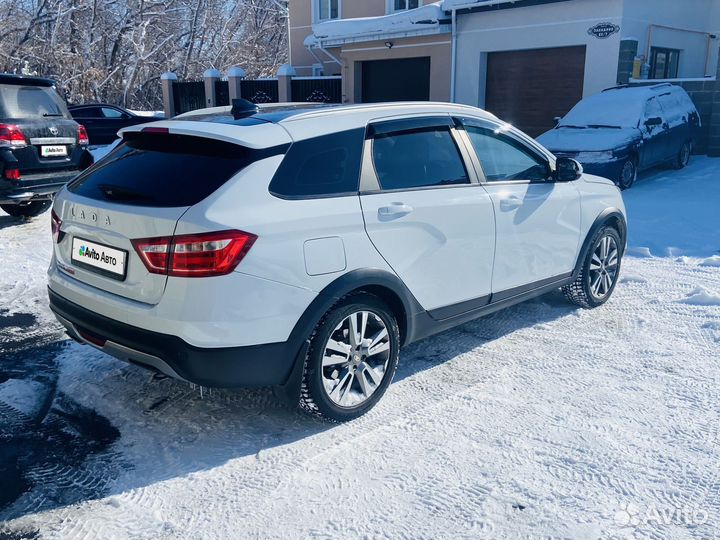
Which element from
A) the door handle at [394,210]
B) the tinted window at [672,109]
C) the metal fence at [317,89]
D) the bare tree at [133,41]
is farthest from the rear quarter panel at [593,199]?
the bare tree at [133,41]

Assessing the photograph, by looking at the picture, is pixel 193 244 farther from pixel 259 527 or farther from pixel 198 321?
pixel 259 527

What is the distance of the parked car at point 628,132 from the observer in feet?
36.0

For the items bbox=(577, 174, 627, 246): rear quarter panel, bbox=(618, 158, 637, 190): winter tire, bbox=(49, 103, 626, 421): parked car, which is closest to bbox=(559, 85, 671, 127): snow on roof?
bbox=(618, 158, 637, 190): winter tire

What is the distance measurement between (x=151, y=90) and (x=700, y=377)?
31633 millimetres

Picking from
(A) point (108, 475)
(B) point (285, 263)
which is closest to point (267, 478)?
(A) point (108, 475)

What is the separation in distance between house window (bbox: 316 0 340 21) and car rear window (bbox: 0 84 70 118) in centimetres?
1687

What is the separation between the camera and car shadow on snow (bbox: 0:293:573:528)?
3.16 meters

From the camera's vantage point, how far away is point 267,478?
10.5ft

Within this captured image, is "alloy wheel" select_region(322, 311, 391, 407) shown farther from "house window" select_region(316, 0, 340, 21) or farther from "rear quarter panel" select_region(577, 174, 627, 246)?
"house window" select_region(316, 0, 340, 21)

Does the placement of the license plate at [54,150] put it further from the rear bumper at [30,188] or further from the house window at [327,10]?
the house window at [327,10]

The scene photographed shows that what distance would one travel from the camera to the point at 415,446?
3.46 meters

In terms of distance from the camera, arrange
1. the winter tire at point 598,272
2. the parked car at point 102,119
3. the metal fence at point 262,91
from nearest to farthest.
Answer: the winter tire at point 598,272, the parked car at point 102,119, the metal fence at point 262,91

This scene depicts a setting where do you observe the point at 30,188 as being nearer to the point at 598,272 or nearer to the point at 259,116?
the point at 259,116

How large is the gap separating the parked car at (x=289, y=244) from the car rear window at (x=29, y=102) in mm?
5124
